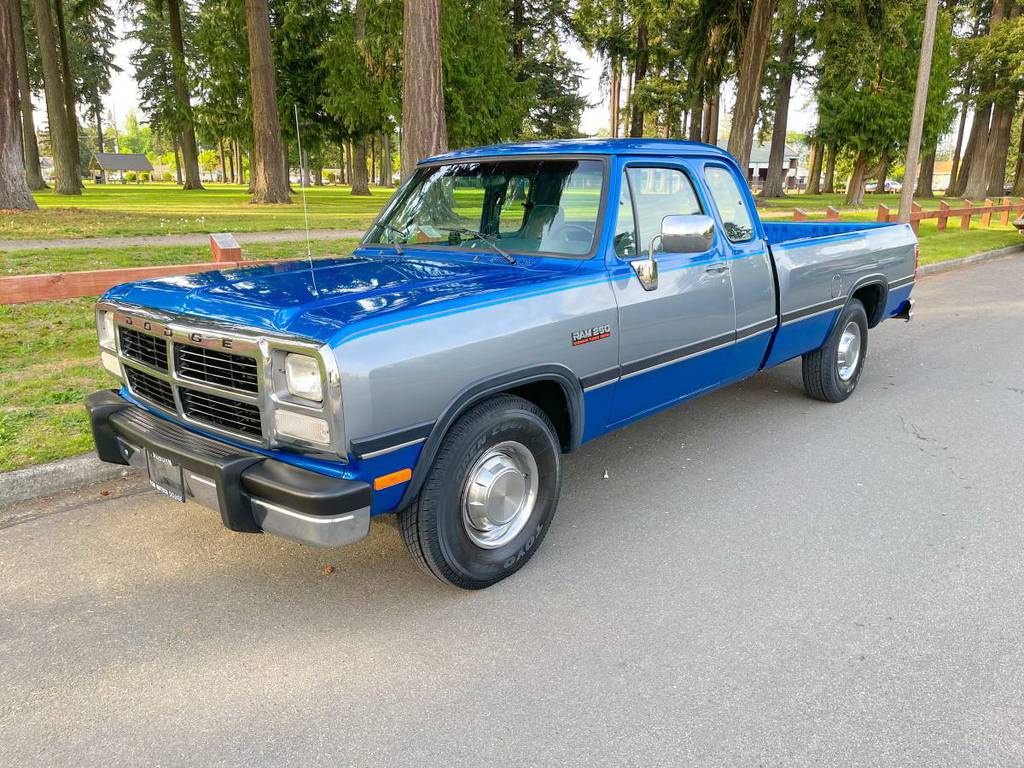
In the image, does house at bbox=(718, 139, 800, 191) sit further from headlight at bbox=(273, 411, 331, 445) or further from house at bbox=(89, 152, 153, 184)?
headlight at bbox=(273, 411, 331, 445)

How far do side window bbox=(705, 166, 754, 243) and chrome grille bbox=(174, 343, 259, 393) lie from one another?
10.2 feet

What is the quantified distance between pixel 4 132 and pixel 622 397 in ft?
55.0

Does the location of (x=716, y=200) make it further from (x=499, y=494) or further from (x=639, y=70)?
(x=639, y=70)

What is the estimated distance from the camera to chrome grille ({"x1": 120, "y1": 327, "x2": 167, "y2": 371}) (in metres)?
3.20

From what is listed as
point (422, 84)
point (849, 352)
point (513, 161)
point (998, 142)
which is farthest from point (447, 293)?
point (998, 142)

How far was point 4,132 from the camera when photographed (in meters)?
15.2

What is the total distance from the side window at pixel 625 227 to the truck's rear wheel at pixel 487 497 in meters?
1.04

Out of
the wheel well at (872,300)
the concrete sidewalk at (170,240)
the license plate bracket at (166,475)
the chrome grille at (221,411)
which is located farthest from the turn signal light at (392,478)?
the concrete sidewalk at (170,240)

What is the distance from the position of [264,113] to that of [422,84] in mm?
16374

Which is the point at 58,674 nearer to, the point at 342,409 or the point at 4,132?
the point at 342,409

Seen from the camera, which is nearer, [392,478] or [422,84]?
[392,478]

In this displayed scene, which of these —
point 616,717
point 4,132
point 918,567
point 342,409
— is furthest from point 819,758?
point 4,132

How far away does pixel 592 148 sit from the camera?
396cm

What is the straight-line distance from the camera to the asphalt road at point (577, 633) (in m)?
2.42
